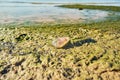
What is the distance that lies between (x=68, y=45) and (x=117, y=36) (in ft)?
10.3

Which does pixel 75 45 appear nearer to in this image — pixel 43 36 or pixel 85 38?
pixel 85 38

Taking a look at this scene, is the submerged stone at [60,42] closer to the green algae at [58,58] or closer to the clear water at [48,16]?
the green algae at [58,58]

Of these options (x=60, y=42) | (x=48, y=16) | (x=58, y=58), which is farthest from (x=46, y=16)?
(x=58, y=58)

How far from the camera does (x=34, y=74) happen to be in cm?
920

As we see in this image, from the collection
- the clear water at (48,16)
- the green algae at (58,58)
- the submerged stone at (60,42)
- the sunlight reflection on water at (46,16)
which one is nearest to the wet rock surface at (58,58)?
the green algae at (58,58)

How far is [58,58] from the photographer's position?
10.3 m

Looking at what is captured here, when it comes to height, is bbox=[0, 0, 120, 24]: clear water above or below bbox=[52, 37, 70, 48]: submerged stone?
below

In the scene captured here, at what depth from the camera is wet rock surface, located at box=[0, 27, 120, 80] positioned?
9125 mm

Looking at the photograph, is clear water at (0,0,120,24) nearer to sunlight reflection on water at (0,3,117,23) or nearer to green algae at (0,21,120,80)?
sunlight reflection on water at (0,3,117,23)

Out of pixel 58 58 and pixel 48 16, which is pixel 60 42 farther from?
pixel 48 16

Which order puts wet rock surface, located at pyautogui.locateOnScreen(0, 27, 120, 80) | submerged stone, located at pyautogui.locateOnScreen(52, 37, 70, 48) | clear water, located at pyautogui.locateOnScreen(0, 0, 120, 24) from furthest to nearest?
clear water, located at pyautogui.locateOnScreen(0, 0, 120, 24) → submerged stone, located at pyautogui.locateOnScreen(52, 37, 70, 48) → wet rock surface, located at pyautogui.locateOnScreen(0, 27, 120, 80)

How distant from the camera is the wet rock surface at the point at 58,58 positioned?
912cm

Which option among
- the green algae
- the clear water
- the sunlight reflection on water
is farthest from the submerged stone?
the sunlight reflection on water

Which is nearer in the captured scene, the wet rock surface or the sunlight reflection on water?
the wet rock surface
